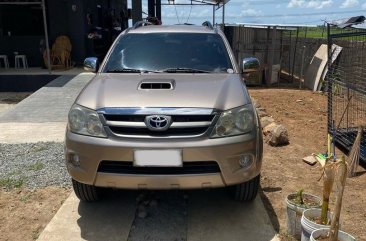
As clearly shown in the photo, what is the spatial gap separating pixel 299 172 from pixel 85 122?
281cm

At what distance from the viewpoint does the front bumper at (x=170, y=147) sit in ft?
10.5

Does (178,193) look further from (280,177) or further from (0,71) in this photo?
(0,71)

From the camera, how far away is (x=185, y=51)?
15.2ft

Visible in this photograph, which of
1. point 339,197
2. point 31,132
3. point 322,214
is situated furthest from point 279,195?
point 31,132

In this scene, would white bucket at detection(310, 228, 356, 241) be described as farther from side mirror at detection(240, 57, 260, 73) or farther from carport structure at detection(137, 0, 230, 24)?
carport structure at detection(137, 0, 230, 24)

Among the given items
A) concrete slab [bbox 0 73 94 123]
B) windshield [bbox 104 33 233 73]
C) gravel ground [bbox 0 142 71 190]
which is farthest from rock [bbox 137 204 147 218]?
concrete slab [bbox 0 73 94 123]

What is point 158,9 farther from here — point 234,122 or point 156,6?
point 234,122

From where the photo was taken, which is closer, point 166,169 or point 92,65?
point 166,169

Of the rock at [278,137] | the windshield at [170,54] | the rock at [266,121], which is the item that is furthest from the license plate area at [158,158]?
the rock at [266,121]

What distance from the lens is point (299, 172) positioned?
4.96 meters

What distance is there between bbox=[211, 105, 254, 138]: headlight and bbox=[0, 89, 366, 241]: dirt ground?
0.99 meters

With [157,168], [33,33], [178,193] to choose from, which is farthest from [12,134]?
[33,33]

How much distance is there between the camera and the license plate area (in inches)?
126

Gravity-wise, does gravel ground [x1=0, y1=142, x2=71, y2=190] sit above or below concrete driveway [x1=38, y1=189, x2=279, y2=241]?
above
